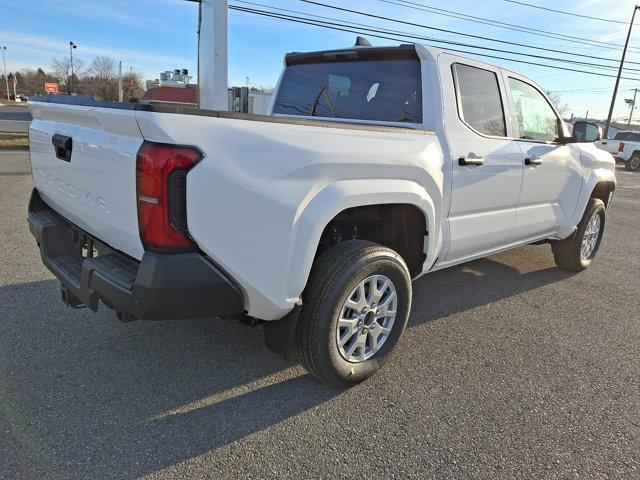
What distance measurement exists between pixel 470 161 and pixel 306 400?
1.89 m

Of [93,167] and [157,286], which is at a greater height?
[93,167]

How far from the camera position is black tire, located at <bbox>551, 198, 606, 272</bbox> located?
16.8 ft

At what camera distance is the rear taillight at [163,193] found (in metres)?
1.96

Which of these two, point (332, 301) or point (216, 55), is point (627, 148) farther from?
point (332, 301)

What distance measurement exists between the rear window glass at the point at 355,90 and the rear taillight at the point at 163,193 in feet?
6.09

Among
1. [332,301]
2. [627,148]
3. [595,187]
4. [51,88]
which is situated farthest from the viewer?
[51,88]

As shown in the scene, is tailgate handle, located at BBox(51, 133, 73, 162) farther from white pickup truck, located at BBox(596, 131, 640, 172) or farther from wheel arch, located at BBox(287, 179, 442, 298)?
white pickup truck, located at BBox(596, 131, 640, 172)

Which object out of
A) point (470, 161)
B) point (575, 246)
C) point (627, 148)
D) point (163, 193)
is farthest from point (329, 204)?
point (627, 148)

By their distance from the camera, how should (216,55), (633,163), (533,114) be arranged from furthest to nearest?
(633,163), (216,55), (533,114)

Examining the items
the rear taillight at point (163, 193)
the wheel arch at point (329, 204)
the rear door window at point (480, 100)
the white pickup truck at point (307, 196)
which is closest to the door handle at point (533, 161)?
the white pickup truck at point (307, 196)

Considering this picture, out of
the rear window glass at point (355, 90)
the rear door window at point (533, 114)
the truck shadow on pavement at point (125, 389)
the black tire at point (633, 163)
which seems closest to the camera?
the truck shadow on pavement at point (125, 389)

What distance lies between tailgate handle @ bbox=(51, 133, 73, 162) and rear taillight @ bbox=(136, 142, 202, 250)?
78 centimetres

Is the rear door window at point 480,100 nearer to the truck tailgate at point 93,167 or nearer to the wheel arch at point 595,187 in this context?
the wheel arch at point 595,187

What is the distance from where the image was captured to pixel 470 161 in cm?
329
